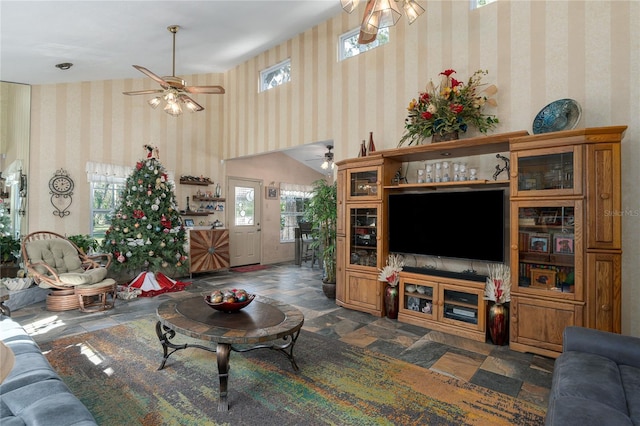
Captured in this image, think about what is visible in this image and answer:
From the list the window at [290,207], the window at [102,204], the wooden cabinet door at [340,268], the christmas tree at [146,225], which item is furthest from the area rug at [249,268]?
the wooden cabinet door at [340,268]

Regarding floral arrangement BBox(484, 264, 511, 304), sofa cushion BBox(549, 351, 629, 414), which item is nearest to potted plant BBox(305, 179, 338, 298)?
floral arrangement BBox(484, 264, 511, 304)

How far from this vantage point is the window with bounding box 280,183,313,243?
8828 millimetres

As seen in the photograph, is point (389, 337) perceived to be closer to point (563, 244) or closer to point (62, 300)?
point (563, 244)

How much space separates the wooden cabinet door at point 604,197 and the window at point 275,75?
4824 mm

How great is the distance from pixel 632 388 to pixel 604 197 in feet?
5.52

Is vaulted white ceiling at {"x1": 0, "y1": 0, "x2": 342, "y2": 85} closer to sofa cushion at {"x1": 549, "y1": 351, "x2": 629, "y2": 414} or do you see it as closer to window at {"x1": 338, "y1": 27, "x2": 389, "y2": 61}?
window at {"x1": 338, "y1": 27, "x2": 389, "y2": 61}

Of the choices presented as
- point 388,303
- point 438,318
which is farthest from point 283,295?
point 438,318

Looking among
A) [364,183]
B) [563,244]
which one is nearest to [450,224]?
[563,244]

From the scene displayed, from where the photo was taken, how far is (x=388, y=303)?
163 inches

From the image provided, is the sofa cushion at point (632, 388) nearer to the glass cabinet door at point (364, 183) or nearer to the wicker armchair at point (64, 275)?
the glass cabinet door at point (364, 183)

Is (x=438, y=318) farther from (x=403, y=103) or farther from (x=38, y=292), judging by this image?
(x=38, y=292)

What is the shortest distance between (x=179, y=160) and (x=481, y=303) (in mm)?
6103

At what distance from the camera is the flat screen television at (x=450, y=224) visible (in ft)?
11.5

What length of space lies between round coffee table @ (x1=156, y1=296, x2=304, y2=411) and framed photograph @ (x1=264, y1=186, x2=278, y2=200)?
5394 mm
